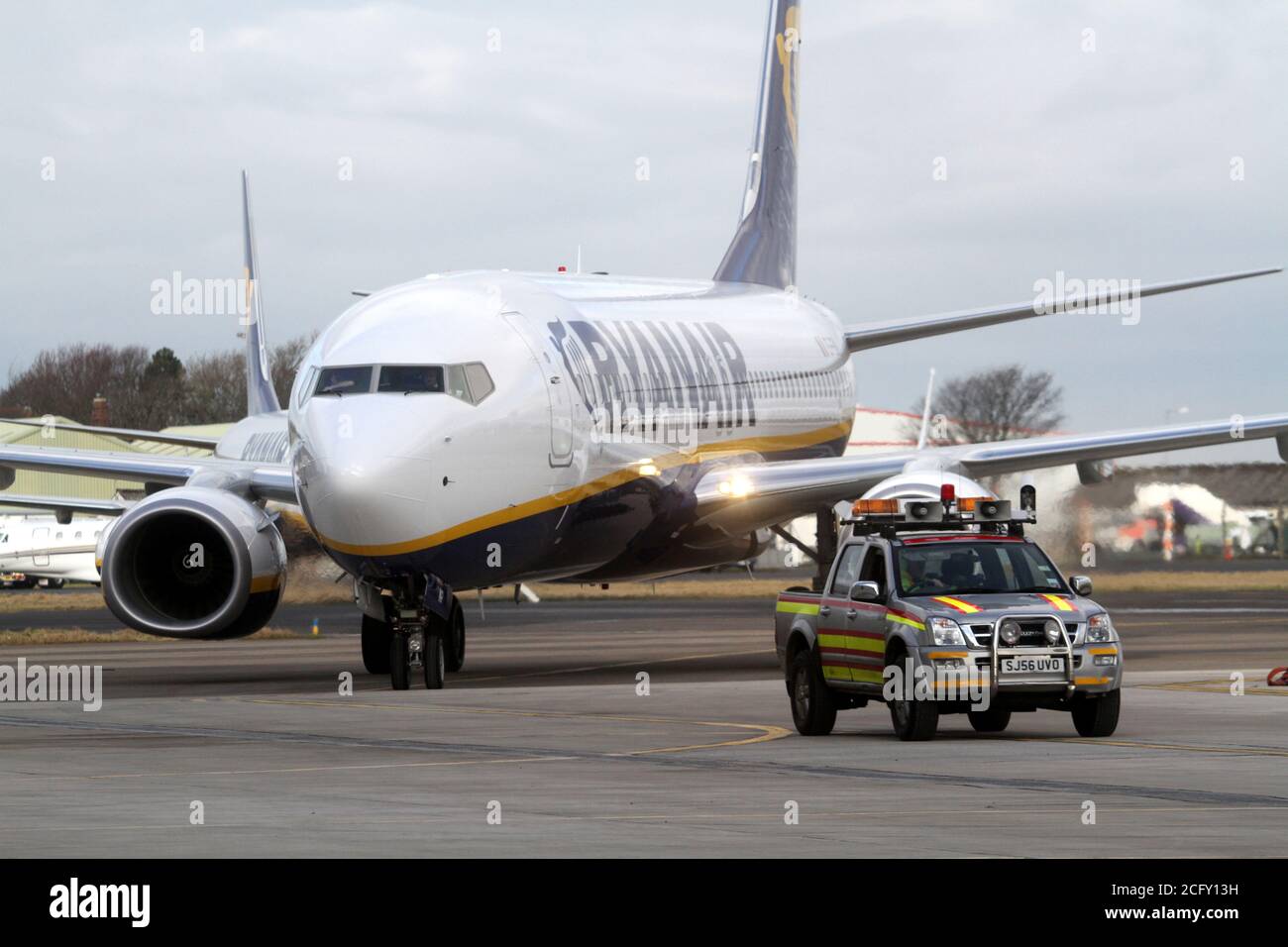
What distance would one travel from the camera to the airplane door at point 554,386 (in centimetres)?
2544

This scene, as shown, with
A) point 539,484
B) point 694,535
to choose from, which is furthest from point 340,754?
point 694,535

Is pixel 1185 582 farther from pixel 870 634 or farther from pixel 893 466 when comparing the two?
pixel 870 634

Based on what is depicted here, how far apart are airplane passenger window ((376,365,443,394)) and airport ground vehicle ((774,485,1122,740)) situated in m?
5.66

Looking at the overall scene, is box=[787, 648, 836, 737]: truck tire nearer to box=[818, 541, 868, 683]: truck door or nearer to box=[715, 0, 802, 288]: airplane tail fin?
box=[818, 541, 868, 683]: truck door

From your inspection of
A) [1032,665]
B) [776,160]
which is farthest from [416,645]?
[776,160]

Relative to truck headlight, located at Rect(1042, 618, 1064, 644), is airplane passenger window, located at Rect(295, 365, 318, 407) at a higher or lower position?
higher

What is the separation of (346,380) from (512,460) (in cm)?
197

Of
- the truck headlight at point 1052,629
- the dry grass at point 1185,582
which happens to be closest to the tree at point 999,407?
the dry grass at point 1185,582

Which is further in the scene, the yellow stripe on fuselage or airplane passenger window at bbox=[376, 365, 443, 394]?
airplane passenger window at bbox=[376, 365, 443, 394]

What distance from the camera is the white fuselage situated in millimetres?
23406

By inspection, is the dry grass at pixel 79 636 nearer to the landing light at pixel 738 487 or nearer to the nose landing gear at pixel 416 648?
the landing light at pixel 738 487

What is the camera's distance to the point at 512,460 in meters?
24.5

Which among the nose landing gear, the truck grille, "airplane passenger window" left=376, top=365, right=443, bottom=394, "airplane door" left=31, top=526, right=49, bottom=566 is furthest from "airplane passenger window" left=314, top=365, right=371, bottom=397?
"airplane door" left=31, top=526, right=49, bottom=566
